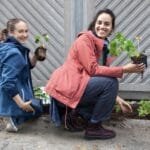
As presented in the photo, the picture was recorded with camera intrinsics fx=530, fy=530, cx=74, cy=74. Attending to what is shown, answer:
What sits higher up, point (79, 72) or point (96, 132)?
point (79, 72)

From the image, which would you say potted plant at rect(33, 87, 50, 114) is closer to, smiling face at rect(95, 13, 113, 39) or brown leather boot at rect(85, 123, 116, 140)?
brown leather boot at rect(85, 123, 116, 140)

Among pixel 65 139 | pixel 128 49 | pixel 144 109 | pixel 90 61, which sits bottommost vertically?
pixel 65 139

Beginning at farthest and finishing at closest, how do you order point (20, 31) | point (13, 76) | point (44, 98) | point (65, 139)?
1. point (44, 98)
2. point (20, 31)
3. point (65, 139)
4. point (13, 76)

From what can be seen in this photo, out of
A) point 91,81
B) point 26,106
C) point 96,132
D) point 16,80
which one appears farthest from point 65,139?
point 16,80

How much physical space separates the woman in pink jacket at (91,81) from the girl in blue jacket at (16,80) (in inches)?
11.1

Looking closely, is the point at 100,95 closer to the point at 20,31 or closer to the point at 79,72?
the point at 79,72

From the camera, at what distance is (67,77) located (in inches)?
192

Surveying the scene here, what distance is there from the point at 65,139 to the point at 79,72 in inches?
25.6

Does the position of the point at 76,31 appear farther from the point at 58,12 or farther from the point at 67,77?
the point at 67,77

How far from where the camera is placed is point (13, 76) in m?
4.89

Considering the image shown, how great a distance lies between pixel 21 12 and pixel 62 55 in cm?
70

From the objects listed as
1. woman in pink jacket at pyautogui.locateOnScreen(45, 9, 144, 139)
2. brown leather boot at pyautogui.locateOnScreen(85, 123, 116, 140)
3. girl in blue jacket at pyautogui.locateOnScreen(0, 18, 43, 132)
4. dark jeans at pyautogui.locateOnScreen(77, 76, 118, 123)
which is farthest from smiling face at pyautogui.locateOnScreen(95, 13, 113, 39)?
brown leather boot at pyautogui.locateOnScreen(85, 123, 116, 140)

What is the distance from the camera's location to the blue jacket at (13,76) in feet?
16.0

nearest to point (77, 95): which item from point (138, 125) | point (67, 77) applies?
point (67, 77)
